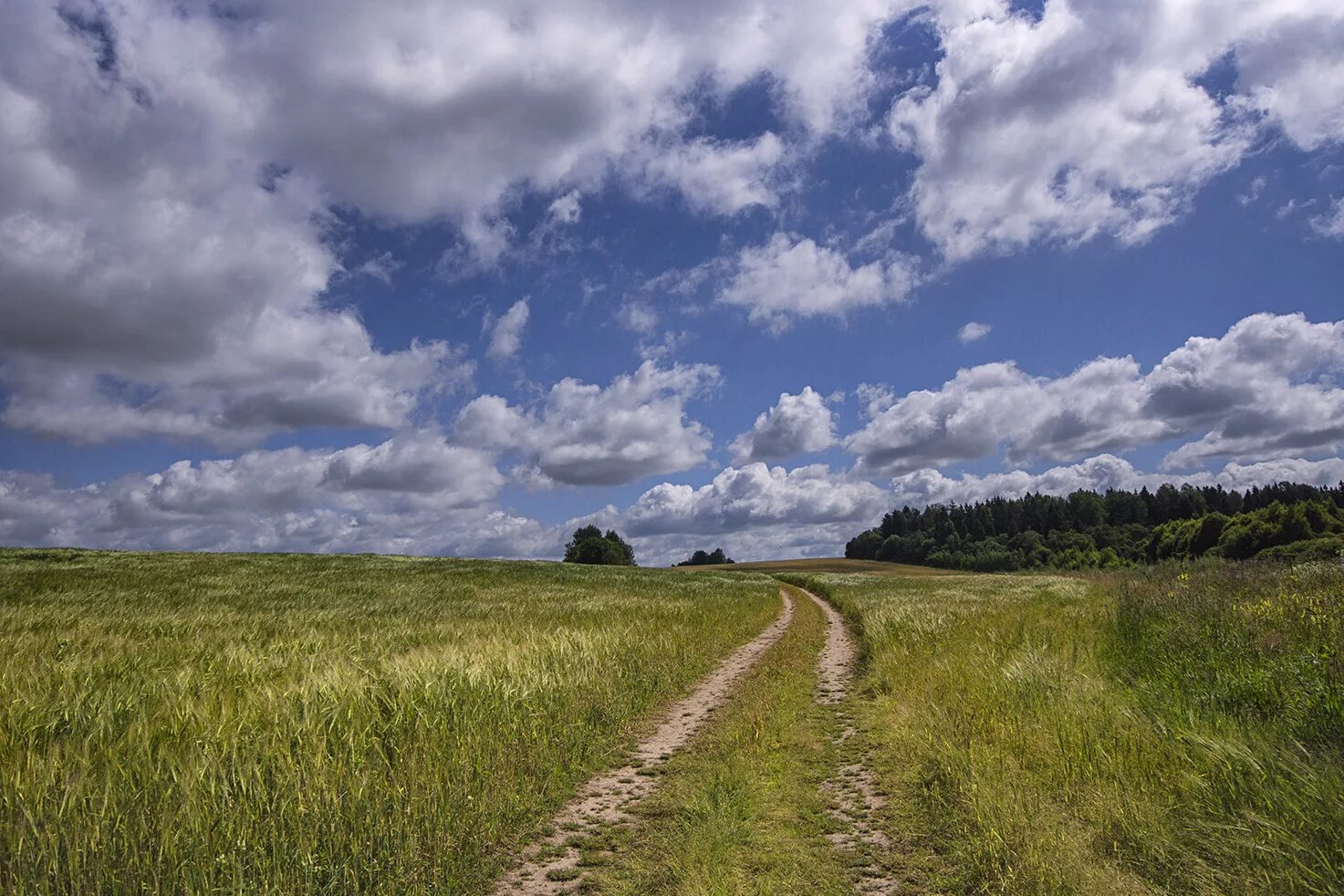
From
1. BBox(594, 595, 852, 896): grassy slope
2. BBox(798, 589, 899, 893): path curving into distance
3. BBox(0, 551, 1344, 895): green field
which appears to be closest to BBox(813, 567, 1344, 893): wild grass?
BBox(0, 551, 1344, 895): green field

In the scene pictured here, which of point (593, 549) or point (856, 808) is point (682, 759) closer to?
point (856, 808)

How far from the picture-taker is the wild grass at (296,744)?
15.3 feet

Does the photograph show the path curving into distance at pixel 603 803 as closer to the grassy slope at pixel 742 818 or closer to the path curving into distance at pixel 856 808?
the grassy slope at pixel 742 818

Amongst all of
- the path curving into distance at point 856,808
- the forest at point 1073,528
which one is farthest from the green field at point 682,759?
the forest at point 1073,528

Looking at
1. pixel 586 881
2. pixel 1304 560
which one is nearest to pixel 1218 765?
pixel 586 881

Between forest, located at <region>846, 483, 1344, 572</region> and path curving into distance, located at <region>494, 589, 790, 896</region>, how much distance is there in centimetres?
10692

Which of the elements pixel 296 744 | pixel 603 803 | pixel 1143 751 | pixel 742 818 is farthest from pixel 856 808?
pixel 296 744

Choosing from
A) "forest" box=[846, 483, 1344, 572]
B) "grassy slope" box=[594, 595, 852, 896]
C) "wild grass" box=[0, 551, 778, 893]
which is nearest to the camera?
"wild grass" box=[0, 551, 778, 893]

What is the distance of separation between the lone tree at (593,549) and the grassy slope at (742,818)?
384 feet

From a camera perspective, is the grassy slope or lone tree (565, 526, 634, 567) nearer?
the grassy slope

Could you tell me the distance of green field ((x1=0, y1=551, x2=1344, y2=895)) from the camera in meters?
4.74

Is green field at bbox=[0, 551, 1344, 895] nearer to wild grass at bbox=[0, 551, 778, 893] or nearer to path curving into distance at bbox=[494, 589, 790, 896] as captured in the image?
wild grass at bbox=[0, 551, 778, 893]

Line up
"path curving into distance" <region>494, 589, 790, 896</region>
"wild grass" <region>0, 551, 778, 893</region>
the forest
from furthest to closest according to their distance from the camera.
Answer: the forest
"path curving into distance" <region>494, 589, 790, 896</region>
"wild grass" <region>0, 551, 778, 893</region>

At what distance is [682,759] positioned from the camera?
8688mm
